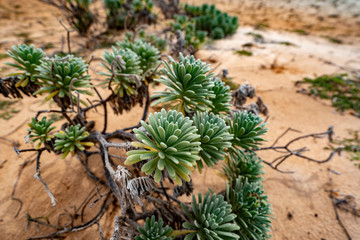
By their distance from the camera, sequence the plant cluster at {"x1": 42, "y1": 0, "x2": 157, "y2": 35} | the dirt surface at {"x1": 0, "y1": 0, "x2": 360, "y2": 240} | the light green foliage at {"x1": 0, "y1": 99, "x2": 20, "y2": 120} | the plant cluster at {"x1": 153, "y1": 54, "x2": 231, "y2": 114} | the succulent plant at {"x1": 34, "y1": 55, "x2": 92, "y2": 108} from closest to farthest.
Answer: the plant cluster at {"x1": 153, "y1": 54, "x2": 231, "y2": 114}, the succulent plant at {"x1": 34, "y1": 55, "x2": 92, "y2": 108}, the dirt surface at {"x1": 0, "y1": 0, "x2": 360, "y2": 240}, the light green foliage at {"x1": 0, "y1": 99, "x2": 20, "y2": 120}, the plant cluster at {"x1": 42, "y1": 0, "x2": 157, "y2": 35}

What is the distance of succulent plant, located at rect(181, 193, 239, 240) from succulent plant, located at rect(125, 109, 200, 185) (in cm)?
48

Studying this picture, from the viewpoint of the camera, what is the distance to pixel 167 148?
1025 millimetres

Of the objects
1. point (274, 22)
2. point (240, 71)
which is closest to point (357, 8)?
point (274, 22)

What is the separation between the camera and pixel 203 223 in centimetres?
133

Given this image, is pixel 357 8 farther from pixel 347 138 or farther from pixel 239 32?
pixel 347 138

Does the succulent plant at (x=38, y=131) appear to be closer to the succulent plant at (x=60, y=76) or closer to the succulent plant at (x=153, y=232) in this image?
the succulent plant at (x=60, y=76)

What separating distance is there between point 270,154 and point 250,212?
A: 1399 millimetres

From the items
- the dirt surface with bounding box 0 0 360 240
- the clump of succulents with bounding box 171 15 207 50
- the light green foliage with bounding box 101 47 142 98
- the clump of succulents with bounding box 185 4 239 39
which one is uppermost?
the clump of succulents with bounding box 185 4 239 39

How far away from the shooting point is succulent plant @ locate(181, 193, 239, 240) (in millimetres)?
1241

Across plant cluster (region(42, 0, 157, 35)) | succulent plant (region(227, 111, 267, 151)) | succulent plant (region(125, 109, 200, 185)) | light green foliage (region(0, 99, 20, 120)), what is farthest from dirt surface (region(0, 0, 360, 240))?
succulent plant (region(125, 109, 200, 185))

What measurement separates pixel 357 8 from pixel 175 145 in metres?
13.5

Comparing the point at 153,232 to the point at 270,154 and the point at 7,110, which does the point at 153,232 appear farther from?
the point at 7,110

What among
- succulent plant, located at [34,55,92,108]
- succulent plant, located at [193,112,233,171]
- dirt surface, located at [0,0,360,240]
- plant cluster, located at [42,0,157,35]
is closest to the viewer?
succulent plant, located at [193,112,233,171]

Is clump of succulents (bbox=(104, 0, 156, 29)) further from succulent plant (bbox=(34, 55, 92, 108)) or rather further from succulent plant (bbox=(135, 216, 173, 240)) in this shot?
succulent plant (bbox=(135, 216, 173, 240))
